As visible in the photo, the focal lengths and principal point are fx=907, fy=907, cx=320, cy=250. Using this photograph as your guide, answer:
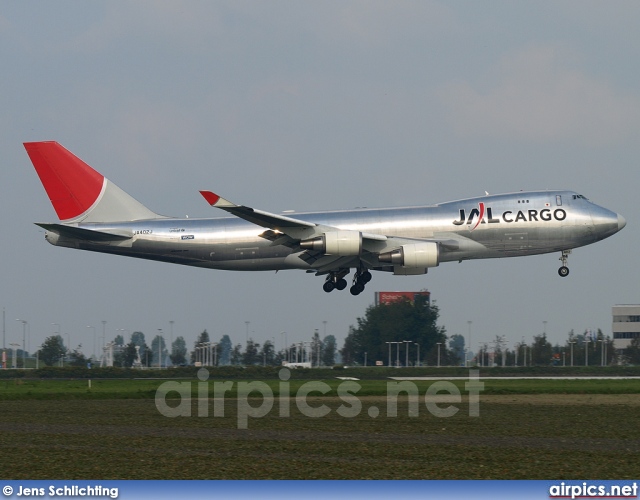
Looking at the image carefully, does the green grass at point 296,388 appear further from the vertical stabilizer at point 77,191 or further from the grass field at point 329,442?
the vertical stabilizer at point 77,191

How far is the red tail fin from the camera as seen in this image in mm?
50625

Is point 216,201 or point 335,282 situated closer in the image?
point 216,201

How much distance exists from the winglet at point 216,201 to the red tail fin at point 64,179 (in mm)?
10554

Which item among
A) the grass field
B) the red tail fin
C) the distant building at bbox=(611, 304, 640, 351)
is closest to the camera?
the grass field

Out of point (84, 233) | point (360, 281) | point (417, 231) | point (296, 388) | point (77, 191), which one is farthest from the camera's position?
point (77, 191)

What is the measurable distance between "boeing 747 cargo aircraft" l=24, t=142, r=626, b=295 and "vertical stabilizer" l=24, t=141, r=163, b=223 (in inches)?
2.6

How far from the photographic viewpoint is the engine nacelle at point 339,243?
4553 cm

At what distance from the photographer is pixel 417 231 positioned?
154 ft

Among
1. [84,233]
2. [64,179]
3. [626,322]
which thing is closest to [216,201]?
[84,233]

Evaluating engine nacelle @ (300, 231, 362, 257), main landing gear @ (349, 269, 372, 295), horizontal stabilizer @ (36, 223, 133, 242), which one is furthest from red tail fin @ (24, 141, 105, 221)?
main landing gear @ (349, 269, 372, 295)

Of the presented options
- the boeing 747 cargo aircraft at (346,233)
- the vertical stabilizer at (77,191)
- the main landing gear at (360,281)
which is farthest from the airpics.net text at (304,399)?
the vertical stabilizer at (77,191)

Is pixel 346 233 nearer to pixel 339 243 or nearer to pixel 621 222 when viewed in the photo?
pixel 339 243

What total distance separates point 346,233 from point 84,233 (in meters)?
13.6

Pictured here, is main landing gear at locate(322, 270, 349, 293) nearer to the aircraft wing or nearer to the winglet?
the aircraft wing
